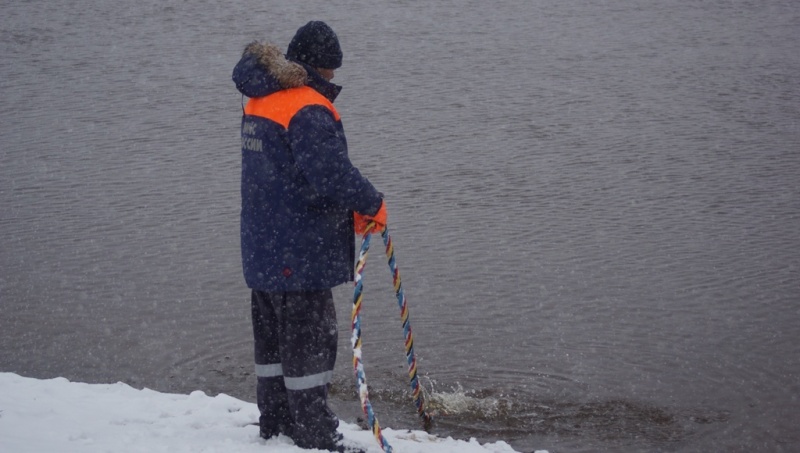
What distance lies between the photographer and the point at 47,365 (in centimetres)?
695

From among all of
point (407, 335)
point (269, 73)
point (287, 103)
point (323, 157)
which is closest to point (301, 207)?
point (323, 157)

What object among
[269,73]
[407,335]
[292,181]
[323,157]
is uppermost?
[269,73]

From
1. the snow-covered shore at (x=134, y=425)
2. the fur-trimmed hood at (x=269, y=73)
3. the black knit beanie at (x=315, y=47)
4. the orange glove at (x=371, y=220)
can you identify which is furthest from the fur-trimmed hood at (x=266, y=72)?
the snow-covered shore at (x=134, y=425)

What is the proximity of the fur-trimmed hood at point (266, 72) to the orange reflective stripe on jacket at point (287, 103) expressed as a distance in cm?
3

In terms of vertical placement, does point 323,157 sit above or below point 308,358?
above

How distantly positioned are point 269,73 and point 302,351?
3.94 ft

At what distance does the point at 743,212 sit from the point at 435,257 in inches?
134

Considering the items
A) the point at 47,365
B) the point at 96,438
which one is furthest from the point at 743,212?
the point at 96,438

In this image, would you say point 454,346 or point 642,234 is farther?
point 642,234

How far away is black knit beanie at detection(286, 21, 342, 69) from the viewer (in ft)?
14.4

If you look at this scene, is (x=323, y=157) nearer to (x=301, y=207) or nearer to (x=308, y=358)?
(x=301, y=207)

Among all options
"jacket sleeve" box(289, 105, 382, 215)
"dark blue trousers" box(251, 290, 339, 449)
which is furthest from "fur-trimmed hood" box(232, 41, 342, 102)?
"dark blue trousers" box(251, 290, 339, 449)

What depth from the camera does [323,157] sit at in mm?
4121

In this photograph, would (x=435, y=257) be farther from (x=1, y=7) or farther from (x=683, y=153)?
(x=1, y=7)
